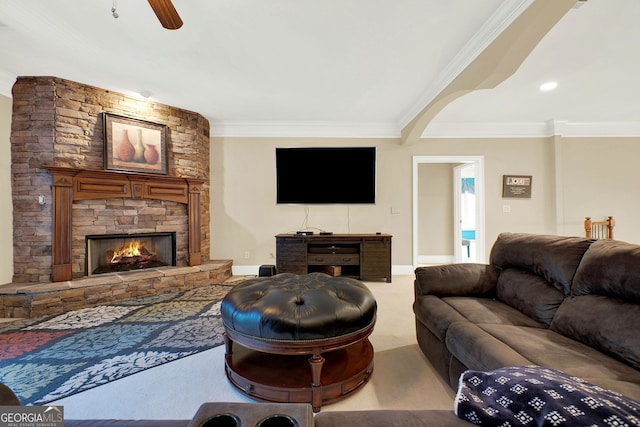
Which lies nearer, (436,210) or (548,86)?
(548,86)

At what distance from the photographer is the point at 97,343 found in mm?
2086

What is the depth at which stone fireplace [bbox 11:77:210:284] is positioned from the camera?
290cm

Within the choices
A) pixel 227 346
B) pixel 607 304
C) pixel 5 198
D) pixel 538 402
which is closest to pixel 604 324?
pixel 607 304

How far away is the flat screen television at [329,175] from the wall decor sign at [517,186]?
7.58ft

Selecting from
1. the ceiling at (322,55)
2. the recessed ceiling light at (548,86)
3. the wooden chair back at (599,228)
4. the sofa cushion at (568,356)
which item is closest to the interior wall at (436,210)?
the ceiling at (322,55)

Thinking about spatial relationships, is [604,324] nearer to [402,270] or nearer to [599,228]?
[402,270]

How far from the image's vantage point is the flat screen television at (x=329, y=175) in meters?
4.30

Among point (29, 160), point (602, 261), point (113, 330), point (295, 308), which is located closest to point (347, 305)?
point (295, 308)

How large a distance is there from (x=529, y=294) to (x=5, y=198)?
5.12 meters

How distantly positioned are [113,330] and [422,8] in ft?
12.4

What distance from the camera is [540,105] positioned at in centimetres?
367

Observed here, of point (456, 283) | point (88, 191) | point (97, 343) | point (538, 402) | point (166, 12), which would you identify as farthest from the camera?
point (88, 191)

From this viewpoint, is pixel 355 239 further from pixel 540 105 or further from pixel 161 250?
pixel 540 105

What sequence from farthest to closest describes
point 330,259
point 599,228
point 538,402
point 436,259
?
point 436,259, point 599,228, point 330,259, point 538,402
